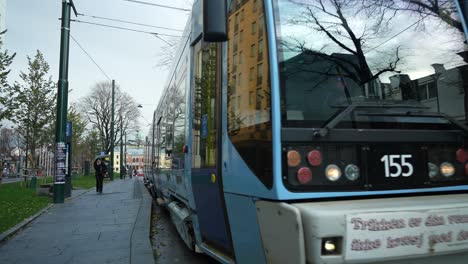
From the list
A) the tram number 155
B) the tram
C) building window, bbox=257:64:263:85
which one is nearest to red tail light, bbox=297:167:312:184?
the tram

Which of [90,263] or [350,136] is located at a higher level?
[350,136]

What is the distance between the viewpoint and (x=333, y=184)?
2.72 metres

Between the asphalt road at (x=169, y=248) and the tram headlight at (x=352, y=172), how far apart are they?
335 cm

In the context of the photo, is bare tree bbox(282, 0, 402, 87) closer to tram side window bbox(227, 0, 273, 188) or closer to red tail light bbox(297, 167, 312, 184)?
tram side window bbox(227, 0, 273, 188)

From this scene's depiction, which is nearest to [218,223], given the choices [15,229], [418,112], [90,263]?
[418,112]

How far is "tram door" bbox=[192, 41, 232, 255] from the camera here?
12.2ft

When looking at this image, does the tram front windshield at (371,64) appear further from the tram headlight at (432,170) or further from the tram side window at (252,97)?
the tram headlight at (432,170)

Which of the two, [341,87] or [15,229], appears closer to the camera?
[341,87]

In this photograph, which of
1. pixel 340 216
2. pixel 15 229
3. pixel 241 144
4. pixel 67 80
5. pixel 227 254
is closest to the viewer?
pixel 340 216

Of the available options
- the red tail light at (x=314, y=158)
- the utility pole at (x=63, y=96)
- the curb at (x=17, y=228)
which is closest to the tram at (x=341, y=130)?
the red tail light at (x=314, y=158)

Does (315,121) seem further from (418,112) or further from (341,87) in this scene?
(418,112)

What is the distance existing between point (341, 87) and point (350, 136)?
1.35 feet

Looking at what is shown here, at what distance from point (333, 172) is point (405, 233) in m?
0.56

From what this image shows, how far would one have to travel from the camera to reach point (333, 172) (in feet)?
9.00
